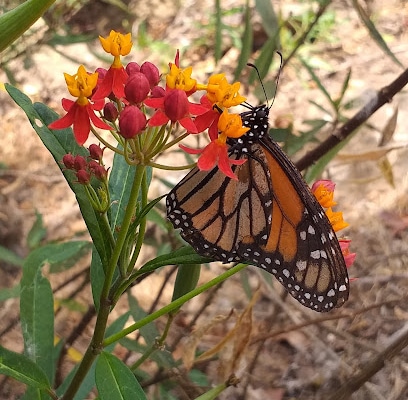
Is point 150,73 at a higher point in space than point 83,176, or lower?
higher

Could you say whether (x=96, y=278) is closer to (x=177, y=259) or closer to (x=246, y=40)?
(x=177, y=259)

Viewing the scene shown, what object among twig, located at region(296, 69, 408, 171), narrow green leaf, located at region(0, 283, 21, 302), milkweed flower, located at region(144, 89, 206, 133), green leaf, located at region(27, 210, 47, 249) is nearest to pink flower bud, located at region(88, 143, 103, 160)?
milkweed flower, located at region(144, 89, 206, 133)

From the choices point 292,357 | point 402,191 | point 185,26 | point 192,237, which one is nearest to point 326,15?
point 185,26

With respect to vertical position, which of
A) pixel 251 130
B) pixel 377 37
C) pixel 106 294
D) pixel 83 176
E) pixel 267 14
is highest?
pixel 267 14

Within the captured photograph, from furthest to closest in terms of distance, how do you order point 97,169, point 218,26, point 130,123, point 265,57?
point 218,26
point 265,57
point 97,169
point 130,123

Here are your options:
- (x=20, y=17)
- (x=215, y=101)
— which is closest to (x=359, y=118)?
(x=215, y=101)

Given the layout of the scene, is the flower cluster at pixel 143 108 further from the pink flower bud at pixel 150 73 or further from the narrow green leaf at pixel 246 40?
the narrow green leaf at pixel 246 40

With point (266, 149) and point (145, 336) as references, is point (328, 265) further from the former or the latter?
point (145, 336)
